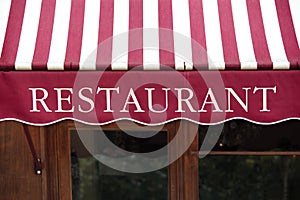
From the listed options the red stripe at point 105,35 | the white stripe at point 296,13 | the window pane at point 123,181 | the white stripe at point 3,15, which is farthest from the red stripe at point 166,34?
the window pane at point 123,181

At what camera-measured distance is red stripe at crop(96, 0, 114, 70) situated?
409 cm

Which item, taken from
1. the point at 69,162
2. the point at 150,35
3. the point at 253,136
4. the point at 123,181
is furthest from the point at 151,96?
the point at 123,181

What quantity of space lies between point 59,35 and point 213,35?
1265 mm

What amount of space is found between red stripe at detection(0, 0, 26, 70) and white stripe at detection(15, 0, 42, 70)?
34mm

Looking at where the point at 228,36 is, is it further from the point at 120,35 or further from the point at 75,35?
the point at 75,35

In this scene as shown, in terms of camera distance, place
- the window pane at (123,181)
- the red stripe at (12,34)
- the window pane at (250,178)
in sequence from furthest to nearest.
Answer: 1. the window pane at (250,178)
2. the window pane at (123,181)
3. the red stripe at (12,34)

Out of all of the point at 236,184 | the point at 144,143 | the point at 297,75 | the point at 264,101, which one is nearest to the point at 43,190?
the point at 264,101

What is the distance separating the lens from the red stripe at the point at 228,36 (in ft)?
13.2

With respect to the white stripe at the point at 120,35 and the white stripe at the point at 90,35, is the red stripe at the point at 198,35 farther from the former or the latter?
the white stripe at the point at 90,35

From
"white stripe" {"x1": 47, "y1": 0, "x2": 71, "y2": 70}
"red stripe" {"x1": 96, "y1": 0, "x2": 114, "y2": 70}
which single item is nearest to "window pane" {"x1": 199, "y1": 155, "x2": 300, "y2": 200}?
"red stripe" {"x1": 96, "y1": 0, "x2": 114, "y2": 70}

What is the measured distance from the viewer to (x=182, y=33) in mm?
4281

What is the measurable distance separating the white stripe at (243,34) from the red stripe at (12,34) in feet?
5.89

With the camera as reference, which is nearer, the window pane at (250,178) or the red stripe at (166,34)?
the red stripe at (166,34)

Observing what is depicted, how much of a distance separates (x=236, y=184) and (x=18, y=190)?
5.17 m
